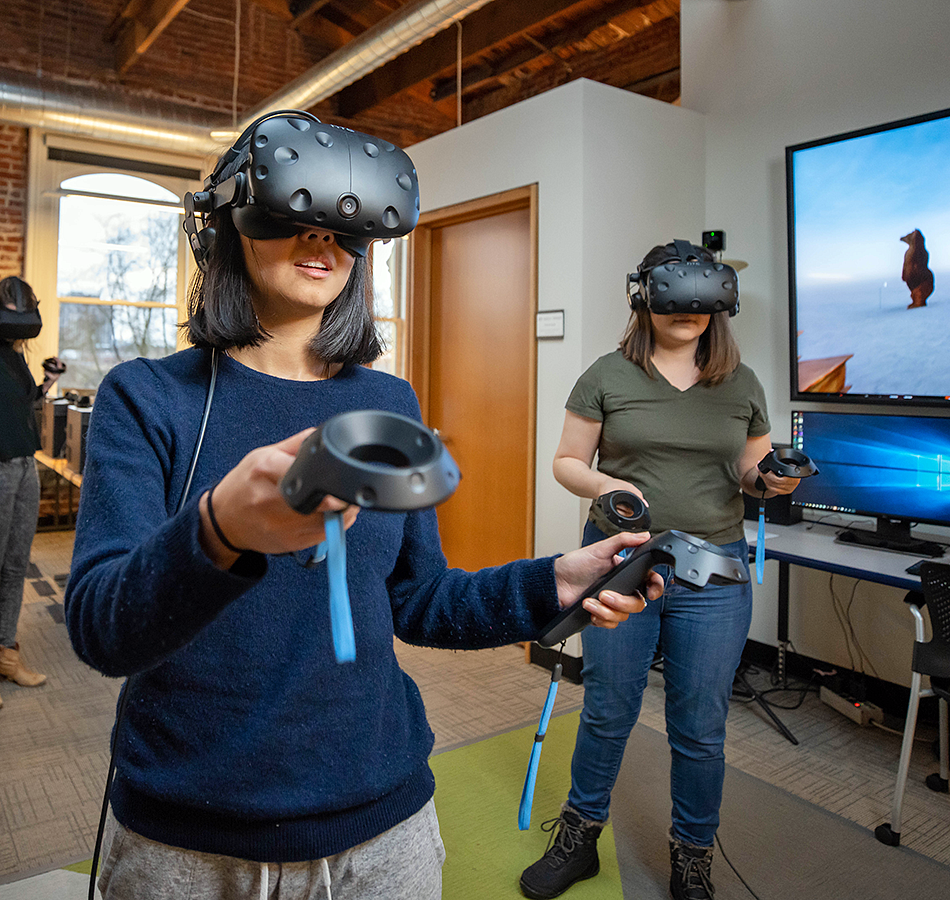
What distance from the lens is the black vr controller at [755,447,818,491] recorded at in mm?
1858

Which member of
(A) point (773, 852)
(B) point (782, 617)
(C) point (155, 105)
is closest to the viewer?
(A) point (773, 852)

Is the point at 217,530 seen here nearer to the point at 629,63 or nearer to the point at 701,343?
the point at 701,343

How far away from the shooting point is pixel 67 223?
22.3ft

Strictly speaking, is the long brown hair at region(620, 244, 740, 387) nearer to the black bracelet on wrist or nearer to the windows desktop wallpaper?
the windows desktop wallpaper

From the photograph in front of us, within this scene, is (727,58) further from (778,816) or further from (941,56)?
(778,816)

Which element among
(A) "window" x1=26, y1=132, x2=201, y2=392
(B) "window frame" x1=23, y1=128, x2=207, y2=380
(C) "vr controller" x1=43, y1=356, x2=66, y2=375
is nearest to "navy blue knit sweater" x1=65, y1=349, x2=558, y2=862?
(C) "vr controller" x1=43, y1=356, x2=66, y2=375

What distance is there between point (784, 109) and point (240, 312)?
347 centimetres

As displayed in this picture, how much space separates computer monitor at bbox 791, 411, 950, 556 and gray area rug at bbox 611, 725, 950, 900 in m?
1.01

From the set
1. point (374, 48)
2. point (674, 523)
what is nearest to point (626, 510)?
point (674, 523)

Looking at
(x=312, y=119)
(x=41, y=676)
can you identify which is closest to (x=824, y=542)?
(x=312, y=119)

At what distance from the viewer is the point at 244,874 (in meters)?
0.83

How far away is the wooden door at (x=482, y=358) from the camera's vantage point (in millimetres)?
4074

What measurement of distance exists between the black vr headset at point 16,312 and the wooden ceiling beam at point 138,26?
10.8 ft

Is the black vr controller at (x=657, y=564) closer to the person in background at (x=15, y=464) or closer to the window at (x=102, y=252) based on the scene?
the person in background at (x=15, y=464)
